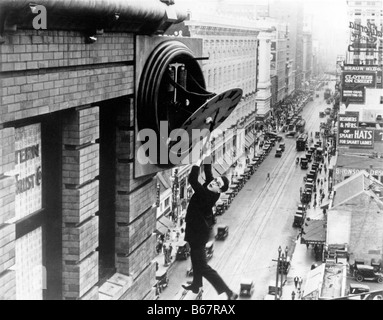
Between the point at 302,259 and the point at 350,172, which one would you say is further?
the point at 350,172

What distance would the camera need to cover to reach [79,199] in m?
7.59

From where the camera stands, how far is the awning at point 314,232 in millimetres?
38094

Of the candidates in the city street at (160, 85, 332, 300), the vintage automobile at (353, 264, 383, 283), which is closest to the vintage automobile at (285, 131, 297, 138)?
the city street at (160, 85, 332, 300)

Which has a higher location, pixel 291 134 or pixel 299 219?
pixel 291 134

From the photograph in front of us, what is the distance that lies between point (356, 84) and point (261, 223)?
15.1m

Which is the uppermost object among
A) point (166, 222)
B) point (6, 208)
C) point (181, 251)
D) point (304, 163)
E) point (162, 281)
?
point (6, 208)

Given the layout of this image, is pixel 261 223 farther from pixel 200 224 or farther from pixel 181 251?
pixel 200 224

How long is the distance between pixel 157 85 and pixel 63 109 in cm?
217

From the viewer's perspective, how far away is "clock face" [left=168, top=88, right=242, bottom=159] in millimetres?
8570

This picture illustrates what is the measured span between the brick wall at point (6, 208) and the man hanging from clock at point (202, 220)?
281 centimetres

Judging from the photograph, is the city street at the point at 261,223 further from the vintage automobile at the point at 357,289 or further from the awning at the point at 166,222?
the vintage automobile at the point at 357,289

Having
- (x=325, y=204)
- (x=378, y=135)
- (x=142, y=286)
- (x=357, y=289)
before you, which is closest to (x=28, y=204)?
(x=142, y=286)
